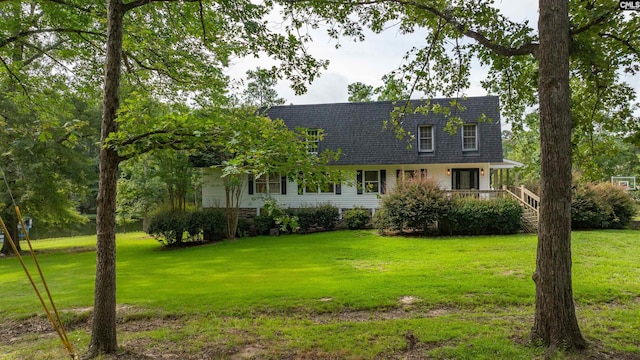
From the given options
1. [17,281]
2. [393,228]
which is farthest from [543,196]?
[17,281]

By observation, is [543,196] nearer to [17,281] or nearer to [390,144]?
[17,281]

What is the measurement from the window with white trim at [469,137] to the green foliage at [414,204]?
5300 millimetres

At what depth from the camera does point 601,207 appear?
50.7ft

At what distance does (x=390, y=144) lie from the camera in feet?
68.2

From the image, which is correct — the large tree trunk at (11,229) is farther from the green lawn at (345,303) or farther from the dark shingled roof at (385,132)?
the dark shingled roof at (385,132)

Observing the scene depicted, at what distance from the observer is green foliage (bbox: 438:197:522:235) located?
50.0 feet

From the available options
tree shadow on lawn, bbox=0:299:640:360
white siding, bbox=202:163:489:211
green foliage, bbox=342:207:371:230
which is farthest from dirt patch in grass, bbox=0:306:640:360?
white siding, bbox=202:163:489:211

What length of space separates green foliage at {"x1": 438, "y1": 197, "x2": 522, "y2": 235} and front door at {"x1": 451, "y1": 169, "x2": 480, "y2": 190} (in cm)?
443

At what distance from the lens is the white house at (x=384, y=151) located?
19.7 meters

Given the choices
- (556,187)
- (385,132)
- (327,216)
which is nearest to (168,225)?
(327,216)

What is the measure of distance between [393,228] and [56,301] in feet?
39.2

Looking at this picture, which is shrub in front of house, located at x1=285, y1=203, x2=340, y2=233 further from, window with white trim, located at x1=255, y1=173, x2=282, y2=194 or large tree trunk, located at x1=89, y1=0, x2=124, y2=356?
large tree trunk, located at x1=89, y1=0, x2=124, y2=356

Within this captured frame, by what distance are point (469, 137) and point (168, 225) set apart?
15508mm

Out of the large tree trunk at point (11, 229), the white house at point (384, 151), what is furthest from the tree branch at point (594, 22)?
the large tree trunk at point (11, 229)
